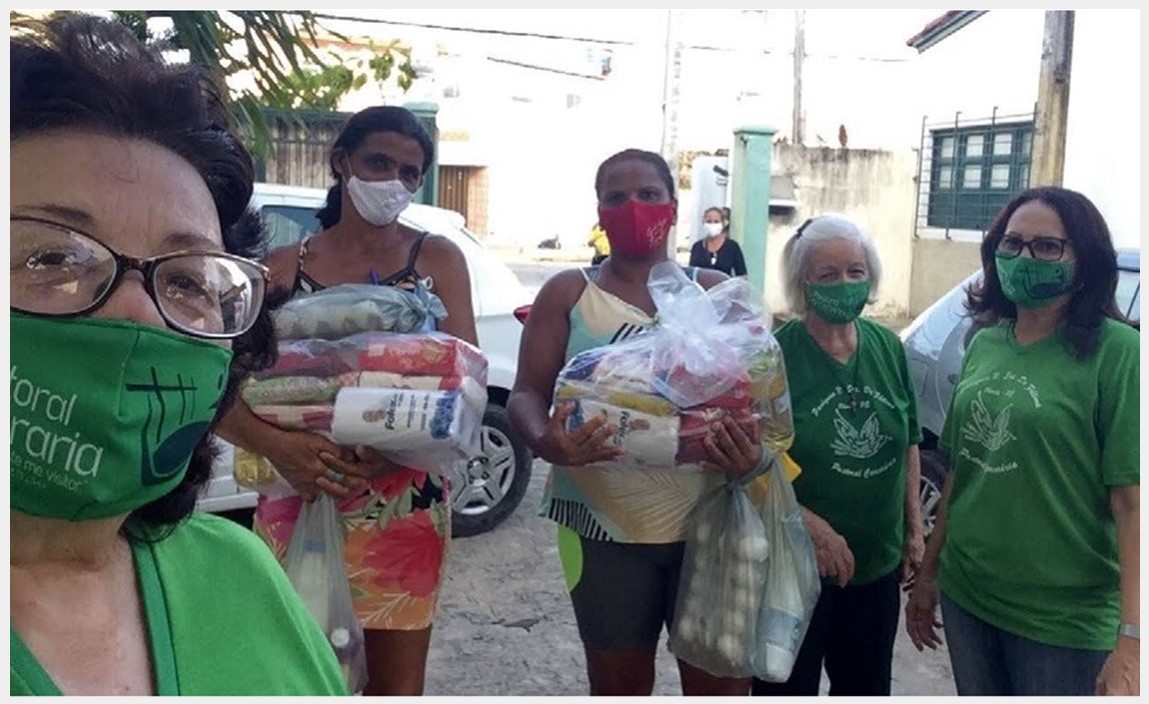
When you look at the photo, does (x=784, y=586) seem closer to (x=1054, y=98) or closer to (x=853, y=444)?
(x=853, y=444)

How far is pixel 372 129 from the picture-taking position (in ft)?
8.84

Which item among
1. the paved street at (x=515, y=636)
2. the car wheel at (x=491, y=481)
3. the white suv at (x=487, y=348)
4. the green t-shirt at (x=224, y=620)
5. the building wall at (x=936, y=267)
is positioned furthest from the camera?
the building wall at (x=936, y=267)

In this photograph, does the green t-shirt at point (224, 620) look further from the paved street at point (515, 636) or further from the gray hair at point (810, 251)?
the paved street at point (515, 636)

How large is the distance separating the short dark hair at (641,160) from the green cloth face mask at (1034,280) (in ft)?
2.74

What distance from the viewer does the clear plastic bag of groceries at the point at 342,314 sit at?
238 cm

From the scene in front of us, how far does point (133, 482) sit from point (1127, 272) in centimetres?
465

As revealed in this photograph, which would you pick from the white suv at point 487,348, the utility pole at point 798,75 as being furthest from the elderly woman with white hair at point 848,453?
the utility pole at point 798,75

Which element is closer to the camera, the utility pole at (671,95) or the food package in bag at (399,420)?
the food package in bag at (399,420)

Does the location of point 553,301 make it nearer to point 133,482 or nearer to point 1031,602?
point 1031,602

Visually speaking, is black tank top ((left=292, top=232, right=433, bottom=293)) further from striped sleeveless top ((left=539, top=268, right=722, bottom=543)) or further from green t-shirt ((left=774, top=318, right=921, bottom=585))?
green t-shirt ((left=774, top=318, right=921, bottom=585))

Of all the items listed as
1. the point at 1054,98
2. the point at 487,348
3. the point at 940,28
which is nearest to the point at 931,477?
the point at 487,348

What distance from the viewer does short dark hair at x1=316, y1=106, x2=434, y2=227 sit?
8.83 feet

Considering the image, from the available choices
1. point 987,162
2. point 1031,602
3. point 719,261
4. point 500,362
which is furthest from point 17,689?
point 987,162

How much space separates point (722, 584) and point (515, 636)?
2268 mm
